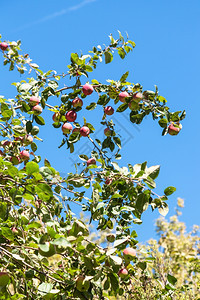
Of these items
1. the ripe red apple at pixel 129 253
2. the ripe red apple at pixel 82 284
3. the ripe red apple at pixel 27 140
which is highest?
the ripe red apple at pixel 27 140

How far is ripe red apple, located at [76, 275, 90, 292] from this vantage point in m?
2.17

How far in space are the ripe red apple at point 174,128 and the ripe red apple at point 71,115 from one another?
78 centimetres

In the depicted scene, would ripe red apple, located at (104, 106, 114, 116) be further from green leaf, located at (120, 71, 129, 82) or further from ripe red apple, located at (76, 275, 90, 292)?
ripe red apple, located at (76, 275, 90, 292)

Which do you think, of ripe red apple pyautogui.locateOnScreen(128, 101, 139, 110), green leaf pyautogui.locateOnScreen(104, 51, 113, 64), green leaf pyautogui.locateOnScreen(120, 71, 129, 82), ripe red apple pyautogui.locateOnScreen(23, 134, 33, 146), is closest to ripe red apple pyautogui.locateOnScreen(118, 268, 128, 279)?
ripe red apple pyautogui.locateOnScreen(128, 101, 139, 110)

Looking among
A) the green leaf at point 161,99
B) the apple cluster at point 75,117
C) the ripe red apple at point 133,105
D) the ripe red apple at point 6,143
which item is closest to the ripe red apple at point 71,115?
the apple cluster at point 75,117

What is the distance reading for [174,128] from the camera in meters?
2.93

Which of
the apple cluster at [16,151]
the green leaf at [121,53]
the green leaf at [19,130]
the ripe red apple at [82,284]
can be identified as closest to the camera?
the ripe red apple at [82,284]

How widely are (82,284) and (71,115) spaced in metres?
1.39

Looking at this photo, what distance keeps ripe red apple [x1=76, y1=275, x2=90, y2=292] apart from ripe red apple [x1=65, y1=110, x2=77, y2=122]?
4.38 feet

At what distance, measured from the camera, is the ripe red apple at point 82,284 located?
2174 mm

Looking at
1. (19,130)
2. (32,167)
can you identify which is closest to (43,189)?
(32,167)

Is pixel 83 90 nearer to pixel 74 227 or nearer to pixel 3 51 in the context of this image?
pixel 74 227

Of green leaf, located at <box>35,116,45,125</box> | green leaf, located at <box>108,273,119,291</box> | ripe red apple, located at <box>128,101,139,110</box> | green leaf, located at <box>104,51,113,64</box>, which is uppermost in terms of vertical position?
green leaf, located at <box>104,51,113,64</box>

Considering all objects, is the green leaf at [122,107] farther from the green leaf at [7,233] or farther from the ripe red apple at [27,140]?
the green leaf at [7,233]
